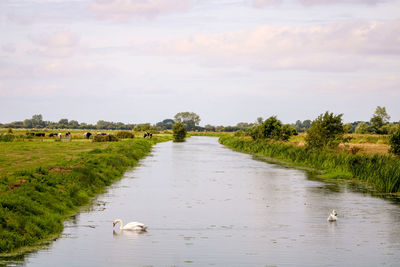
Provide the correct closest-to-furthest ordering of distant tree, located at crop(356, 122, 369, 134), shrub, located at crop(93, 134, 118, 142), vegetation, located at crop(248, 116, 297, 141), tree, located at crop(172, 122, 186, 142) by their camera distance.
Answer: vegetation, located at crop(248, 116, 297, 141) → shrub, located at crop(93, 134, 118, 142) → tree, located at crop(172, 122, 186, 142) → distant tree, located at crop(356, 122, 369, 134)

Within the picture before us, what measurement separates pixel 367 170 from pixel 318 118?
1618cm

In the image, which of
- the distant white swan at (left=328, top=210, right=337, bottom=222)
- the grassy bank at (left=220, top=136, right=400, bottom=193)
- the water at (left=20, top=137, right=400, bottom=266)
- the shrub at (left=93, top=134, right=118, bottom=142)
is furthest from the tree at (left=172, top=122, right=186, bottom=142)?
the distant white swan at (left=328, top=210, right=337, bottom=222)

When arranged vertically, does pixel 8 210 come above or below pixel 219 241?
above

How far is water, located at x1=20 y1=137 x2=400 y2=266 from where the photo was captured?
13.0 m

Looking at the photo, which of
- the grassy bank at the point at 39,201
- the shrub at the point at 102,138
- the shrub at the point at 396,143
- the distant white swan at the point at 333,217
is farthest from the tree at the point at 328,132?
the shrub at the point at 102,138

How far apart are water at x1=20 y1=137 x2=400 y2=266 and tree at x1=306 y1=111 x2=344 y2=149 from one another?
59.3 feet

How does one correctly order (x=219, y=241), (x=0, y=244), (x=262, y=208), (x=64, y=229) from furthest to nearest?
1. (x=262, y=208)
2. (x=64, y=229)
3. (x=219, y=241)
4. (x=0, y=244)

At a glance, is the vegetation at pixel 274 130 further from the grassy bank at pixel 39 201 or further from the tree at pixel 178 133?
the tree at pixel 178 133

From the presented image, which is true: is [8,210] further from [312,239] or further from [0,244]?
[312,239]

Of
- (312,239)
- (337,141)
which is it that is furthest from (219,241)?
(337,141)

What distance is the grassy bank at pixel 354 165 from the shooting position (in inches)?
1120

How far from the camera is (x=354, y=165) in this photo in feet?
115

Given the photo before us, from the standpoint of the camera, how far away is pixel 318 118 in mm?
48375

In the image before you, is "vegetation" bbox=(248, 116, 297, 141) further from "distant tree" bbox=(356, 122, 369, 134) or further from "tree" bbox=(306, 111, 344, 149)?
"distant tree" bbox=(356, 122, 369, 134)
